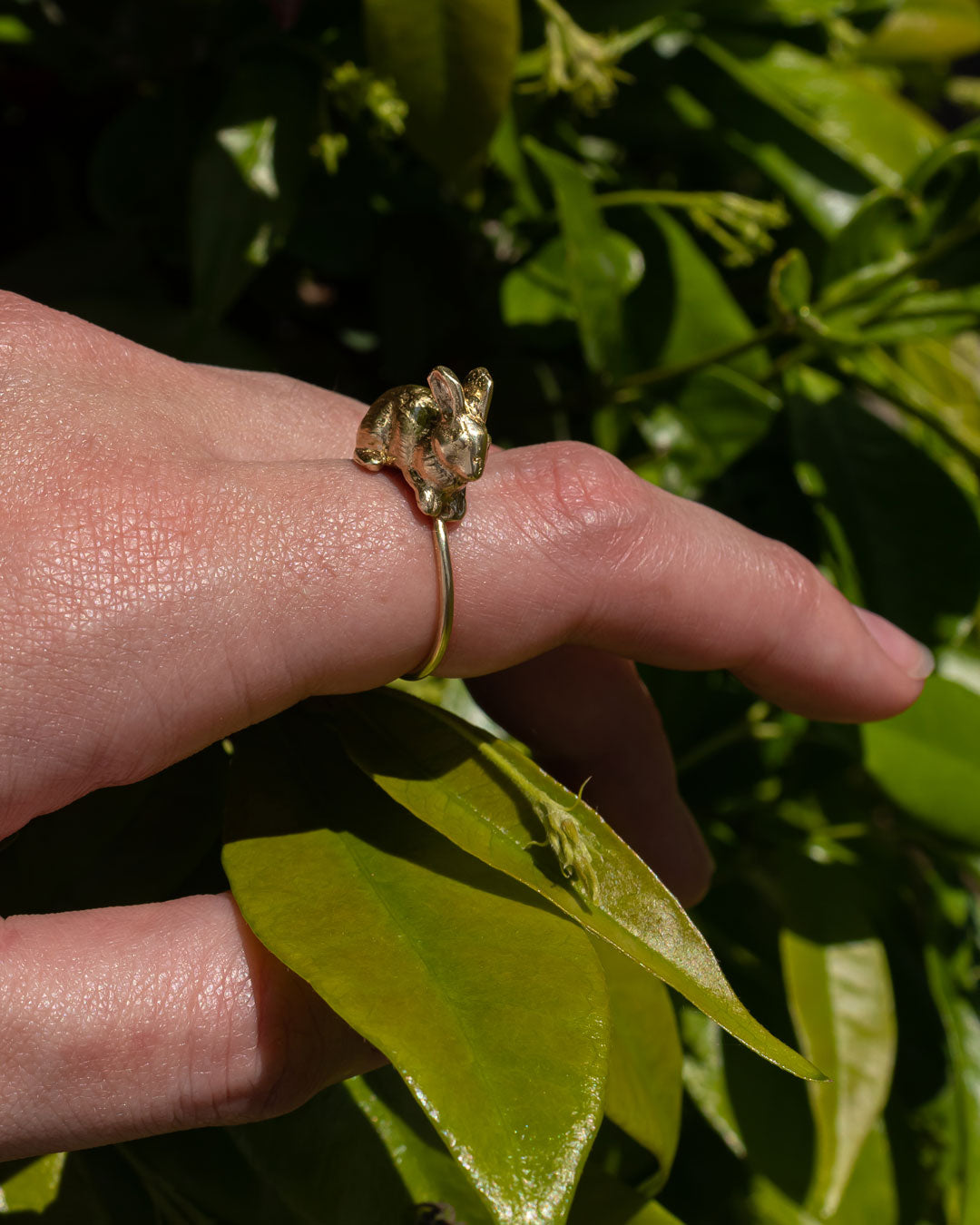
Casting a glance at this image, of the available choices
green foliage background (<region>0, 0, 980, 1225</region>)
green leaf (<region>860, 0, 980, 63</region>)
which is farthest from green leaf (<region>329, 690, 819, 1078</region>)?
green leaf (<region>860, 0, 980, 63</region>)

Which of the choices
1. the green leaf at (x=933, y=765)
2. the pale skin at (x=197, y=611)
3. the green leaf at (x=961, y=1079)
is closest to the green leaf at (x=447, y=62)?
the pale skin at (x=197, y=611)

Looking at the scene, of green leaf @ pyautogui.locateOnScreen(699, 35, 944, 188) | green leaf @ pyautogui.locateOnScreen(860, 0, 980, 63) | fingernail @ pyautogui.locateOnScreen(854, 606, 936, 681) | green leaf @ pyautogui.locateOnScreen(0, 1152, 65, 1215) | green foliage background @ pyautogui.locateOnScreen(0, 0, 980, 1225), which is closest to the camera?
green foliage background @ pyautogui.locateOnScreen(0, 0, 980, 1225)

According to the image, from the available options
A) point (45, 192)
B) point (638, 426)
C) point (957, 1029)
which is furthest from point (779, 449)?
point (45, 192)

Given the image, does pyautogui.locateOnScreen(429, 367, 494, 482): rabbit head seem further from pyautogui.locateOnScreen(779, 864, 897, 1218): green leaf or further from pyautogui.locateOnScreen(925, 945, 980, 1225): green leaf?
pyautogui.locateOnScreen(925, 945, 980, 1225): green leaf

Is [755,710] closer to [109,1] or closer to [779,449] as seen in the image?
[779,449]

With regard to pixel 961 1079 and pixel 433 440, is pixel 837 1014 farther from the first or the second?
pixel 433 440

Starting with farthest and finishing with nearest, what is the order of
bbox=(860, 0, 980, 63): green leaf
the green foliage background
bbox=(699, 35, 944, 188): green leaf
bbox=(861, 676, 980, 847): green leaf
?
bbox=(860, 0, 980, 63): green leaf
bbox=(699, 35, 944, 188): green leaf
bbox=(861, 676, 980, 847): green leaf
the green foliage background

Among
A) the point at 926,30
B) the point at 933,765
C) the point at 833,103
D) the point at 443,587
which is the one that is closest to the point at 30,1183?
the point at 443,587

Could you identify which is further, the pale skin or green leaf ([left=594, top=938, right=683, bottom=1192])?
green leaf ([left=594, top=938, right=683, bottom=1192])
